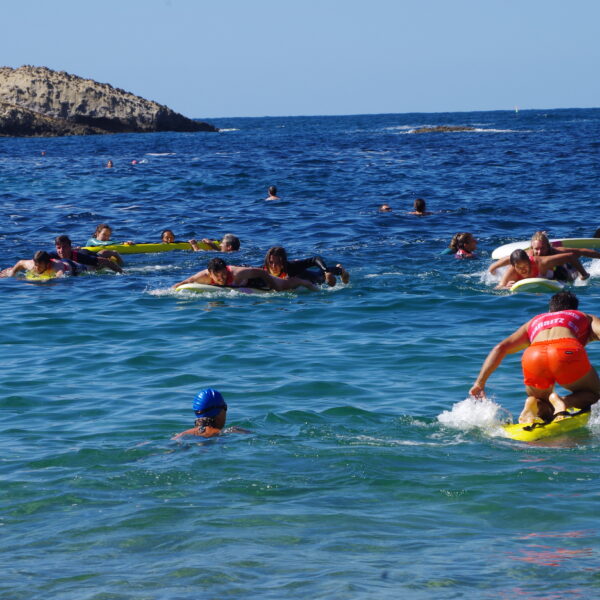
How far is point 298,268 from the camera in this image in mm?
17453

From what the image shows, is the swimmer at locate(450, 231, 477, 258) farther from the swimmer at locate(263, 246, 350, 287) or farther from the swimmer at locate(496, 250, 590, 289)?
the swimmer at locate(263, 246, 350, 287)

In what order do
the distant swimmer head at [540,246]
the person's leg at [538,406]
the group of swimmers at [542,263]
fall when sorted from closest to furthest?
the person's leg at [538,406] < the group of swimmers at [542,263] < the distant swimmer head at [540,246]

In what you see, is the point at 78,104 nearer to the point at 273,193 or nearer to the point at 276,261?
the point at 273,193

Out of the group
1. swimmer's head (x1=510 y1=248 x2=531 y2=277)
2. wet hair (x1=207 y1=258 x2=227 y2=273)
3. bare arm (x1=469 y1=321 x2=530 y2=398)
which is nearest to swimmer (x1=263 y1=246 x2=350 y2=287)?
wet hair (x1=207 y1=258 x2=227 y2=273)

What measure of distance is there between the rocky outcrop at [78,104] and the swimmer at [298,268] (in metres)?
90.9

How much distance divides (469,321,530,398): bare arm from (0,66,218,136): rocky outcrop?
3899 inches

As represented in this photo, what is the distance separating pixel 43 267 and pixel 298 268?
4914 mm

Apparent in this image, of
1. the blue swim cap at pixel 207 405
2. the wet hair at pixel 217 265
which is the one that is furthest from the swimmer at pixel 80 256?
the blue swim cap at pixel 207 405

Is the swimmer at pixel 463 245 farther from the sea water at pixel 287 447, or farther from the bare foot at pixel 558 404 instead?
the bare foot at pixel 558 404

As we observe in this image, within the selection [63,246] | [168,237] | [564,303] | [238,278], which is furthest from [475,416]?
[168,237]

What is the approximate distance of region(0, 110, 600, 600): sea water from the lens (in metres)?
6.73

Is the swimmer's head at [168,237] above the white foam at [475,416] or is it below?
above

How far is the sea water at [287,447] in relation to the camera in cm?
673

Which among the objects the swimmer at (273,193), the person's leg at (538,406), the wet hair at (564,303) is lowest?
the person's leg at (538,406)
